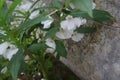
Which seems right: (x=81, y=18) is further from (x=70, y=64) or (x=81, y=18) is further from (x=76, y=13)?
(x=70, y=64)

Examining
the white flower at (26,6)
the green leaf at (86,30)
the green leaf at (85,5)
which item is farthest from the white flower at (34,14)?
the green leaf at (85,5)

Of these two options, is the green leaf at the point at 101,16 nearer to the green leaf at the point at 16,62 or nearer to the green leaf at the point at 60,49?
the green leaf at the point at 60,49

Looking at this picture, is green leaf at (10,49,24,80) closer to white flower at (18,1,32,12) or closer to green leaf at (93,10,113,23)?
white flower at (18,1,32,12)

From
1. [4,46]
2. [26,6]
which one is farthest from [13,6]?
[26,6]

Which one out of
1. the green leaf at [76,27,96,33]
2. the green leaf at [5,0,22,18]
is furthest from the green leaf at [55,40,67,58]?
the green leaf at [5,0,22,18]

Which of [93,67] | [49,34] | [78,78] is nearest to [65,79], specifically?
[78,78]

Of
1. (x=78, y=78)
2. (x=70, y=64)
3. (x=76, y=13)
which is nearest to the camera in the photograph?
(x=76, y=13)

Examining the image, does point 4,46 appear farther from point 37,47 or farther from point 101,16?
point 101,16
